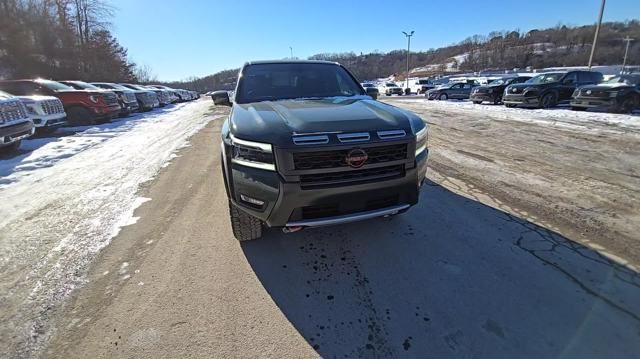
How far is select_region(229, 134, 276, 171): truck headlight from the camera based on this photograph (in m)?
2.49

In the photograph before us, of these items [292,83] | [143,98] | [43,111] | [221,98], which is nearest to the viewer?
[292,83]

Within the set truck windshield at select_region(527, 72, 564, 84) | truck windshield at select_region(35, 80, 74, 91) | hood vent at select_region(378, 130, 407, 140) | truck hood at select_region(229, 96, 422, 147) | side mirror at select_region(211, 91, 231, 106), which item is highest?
truck windshield at select_region(35, 80, 74, 91)

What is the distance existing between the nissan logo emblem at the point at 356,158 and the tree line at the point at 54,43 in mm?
33714

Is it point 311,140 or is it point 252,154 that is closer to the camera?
point 311,140

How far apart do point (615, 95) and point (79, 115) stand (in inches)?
794

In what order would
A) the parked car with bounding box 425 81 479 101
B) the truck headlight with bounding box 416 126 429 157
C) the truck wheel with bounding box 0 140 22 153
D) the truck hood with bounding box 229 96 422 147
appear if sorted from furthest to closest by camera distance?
the parked car with bounding box 425 81 479 101, the truck wheel with bounding box 0 140 22 153, the truck headlight with bounding box 416 126 429 157, the truck hood with bounding box 229 96 422 147

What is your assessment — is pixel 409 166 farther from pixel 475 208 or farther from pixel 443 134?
pixel 443 134

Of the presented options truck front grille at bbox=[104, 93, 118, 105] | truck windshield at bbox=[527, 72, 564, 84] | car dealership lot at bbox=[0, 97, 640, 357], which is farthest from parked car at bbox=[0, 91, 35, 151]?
truck windshield at bbox=[527, 72, 564, 84]

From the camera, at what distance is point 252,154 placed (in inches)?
102

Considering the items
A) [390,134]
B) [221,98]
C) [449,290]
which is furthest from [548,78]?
[449,290]

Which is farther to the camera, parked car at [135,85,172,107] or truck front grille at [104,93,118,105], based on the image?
parked car at [135,85,172,107]

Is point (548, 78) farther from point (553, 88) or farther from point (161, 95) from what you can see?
point (161, 95)

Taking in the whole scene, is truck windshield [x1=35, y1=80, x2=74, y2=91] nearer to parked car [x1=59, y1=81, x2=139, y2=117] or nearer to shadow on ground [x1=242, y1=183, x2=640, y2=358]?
parked car [x1=59, y1=81, x2=139, y2=117]

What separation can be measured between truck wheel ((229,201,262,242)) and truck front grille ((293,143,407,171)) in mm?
829
